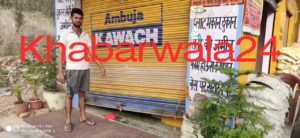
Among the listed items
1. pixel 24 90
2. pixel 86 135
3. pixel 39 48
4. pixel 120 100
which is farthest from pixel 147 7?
pixel 39 48

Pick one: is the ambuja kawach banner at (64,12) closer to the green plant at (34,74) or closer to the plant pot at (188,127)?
the green plant at (34,74)

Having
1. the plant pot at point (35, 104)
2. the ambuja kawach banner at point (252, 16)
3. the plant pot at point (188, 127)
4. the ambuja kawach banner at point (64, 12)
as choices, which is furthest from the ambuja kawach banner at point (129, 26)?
the plant pot at point (35, 104)

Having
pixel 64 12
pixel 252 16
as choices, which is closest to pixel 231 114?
pixel 252 16

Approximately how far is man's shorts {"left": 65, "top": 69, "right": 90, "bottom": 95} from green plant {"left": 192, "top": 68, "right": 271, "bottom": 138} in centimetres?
199

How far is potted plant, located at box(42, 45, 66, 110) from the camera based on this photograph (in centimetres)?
447

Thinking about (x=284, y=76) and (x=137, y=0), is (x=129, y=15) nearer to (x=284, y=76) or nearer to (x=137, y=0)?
(x=137, y=0)

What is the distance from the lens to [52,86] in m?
4.59

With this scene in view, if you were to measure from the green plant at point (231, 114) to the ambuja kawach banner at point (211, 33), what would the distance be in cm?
60

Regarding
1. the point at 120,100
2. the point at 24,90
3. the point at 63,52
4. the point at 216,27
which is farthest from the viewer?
the point at 24,90

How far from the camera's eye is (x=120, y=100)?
4254 millimetres

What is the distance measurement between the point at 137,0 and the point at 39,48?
522cm

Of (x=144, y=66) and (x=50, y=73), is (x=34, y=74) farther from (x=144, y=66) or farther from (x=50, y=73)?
(x=144, y=66)

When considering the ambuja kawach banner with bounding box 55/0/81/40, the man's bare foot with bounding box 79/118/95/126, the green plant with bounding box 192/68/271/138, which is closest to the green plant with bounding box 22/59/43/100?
the ambuja kawach banner with bounding box 55/0/81/40

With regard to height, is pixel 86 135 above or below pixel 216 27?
below
